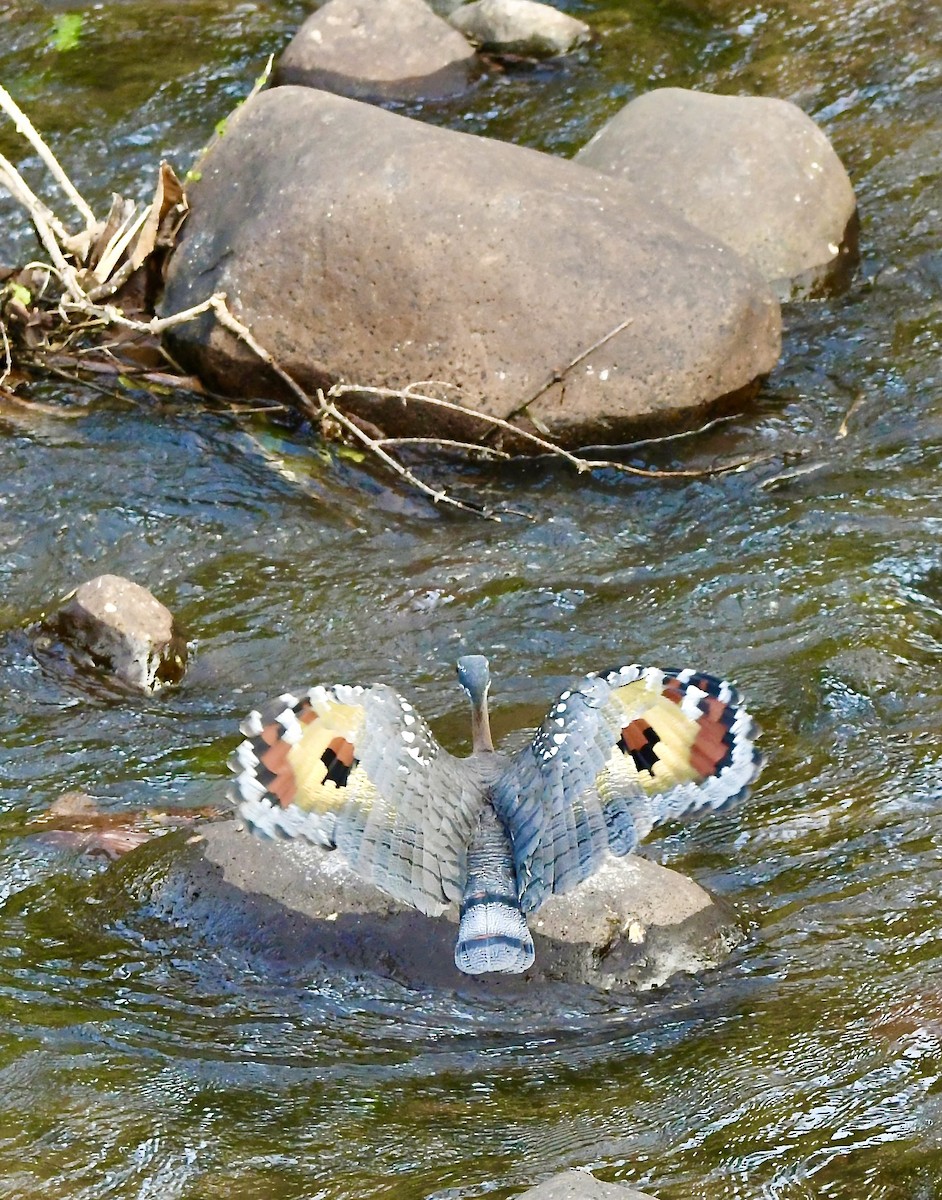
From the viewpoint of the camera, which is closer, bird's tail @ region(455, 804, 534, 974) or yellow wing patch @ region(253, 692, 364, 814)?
bird's tail @ region(455, 804, 534, 974)

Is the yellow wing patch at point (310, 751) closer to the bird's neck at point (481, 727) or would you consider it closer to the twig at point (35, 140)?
the bird's neck at point (481, 727)

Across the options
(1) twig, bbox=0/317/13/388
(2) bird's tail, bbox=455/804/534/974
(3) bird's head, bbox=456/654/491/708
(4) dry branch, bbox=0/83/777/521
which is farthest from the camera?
(1) twig, bbox=0/317/13/388

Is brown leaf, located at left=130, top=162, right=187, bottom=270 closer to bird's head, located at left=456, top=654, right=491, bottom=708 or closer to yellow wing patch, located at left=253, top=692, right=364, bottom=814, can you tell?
bird's head, located at left=456, top=654, right=491, bottom=708

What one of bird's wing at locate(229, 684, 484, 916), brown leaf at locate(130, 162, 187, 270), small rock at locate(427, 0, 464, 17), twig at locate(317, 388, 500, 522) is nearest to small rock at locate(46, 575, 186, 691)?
twig at locate(317, 388, 500, 522)

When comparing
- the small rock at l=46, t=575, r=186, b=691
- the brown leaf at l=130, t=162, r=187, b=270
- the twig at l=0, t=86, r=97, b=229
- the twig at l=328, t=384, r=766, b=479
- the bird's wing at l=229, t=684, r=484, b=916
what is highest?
the twig at l=0, t=86, r=97, b=229

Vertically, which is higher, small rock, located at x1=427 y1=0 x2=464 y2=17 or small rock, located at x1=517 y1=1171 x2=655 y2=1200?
small rock, located at x1=517 y1=1171 x2=655 y2=1200

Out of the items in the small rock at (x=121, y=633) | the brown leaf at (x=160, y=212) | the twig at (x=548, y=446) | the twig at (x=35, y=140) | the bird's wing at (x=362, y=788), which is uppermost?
the twig at (x=35, y=140)

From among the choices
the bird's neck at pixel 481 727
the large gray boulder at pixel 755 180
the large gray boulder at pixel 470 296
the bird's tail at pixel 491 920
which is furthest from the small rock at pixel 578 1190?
the large gray boulder at pixel 755 180
